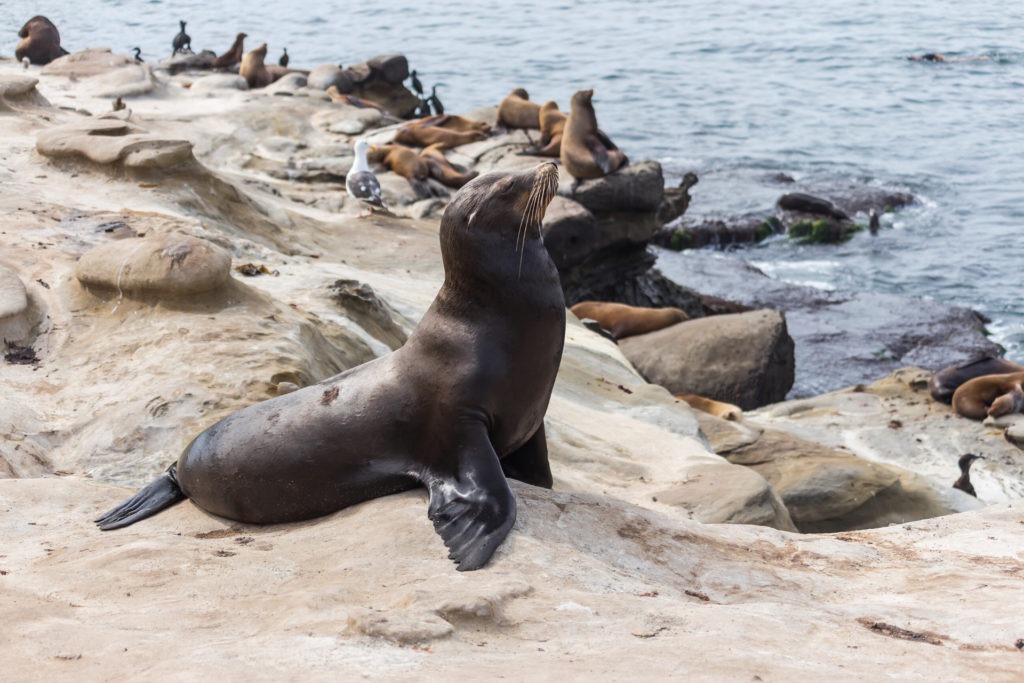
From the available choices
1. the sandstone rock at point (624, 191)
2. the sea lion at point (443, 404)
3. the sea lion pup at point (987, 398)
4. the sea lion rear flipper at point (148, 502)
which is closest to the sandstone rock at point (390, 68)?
the sandstone rock at point (624, 191)

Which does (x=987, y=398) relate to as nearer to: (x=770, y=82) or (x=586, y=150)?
(x=586, y=150)

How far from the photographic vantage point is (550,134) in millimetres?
18234

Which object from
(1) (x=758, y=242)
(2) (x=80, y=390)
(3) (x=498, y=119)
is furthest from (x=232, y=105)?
(2) (x=80, y=390)

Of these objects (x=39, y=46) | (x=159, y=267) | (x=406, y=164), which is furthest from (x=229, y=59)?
(x=159, y=267)

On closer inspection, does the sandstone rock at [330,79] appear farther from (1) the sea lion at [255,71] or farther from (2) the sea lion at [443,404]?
(2) the sea lion at [443,404]

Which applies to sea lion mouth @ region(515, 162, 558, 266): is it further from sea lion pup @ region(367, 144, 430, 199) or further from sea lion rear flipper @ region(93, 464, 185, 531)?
sea lion pup @ region(367, 144, 430, 199)

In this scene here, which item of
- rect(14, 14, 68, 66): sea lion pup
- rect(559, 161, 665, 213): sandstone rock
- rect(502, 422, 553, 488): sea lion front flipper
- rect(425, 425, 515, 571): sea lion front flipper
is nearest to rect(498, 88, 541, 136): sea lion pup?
rect(559, 161, 665, 213): sandstone rock

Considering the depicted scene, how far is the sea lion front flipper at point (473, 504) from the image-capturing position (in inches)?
154

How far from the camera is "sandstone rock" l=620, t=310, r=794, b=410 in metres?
12.5

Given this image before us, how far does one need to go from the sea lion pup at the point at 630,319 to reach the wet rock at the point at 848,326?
69.0 inches

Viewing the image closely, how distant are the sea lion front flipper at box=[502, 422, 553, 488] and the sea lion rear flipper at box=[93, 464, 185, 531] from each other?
1384 mm

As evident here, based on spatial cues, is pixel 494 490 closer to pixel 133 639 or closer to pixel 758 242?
pixel 133 639

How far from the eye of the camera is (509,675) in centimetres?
279

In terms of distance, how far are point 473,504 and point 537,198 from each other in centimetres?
122
